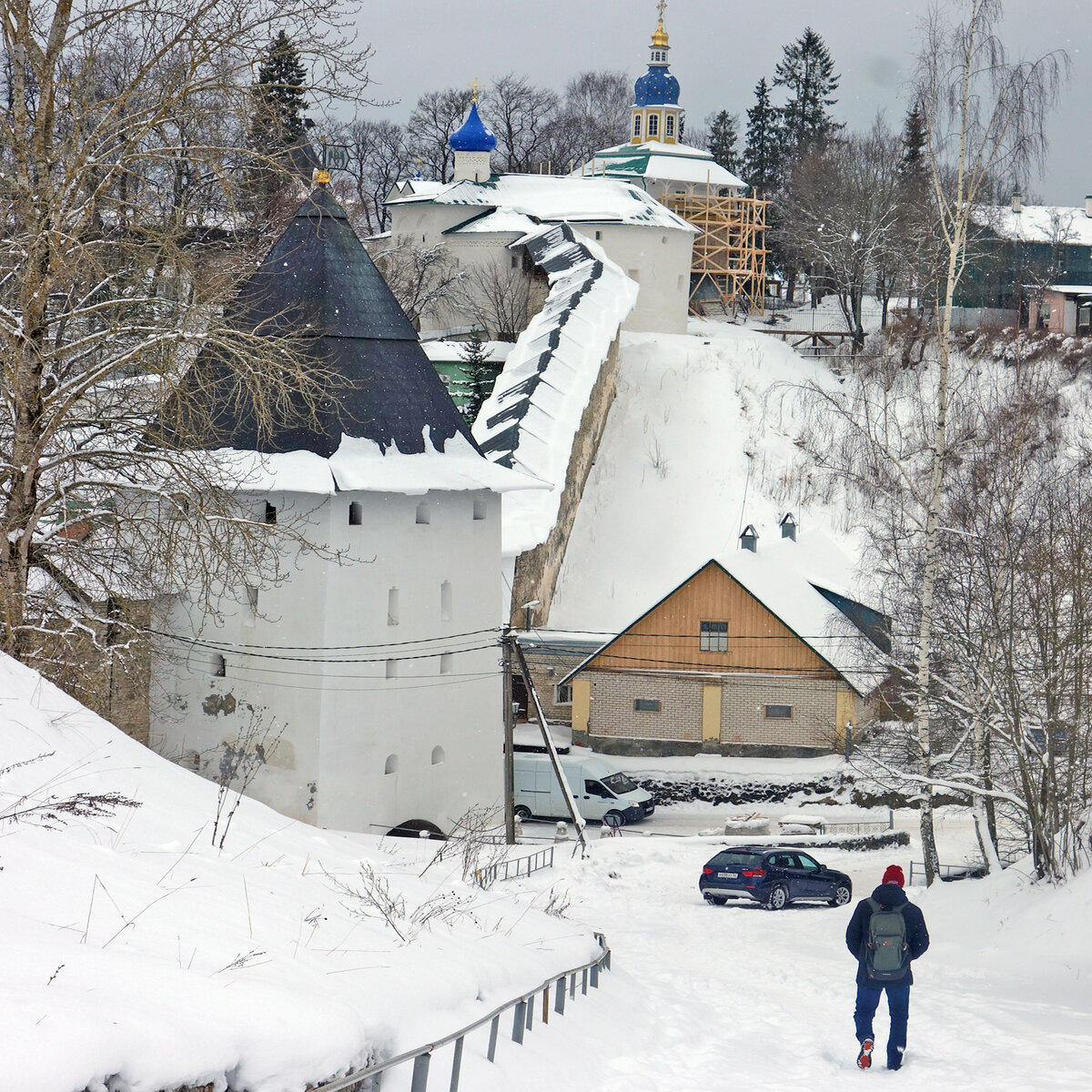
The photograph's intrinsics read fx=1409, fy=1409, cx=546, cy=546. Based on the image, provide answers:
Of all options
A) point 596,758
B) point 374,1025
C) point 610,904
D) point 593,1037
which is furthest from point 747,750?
point 374,1025

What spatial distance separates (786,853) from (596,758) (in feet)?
29.2

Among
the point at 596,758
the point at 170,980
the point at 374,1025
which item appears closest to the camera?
the point at 170,980

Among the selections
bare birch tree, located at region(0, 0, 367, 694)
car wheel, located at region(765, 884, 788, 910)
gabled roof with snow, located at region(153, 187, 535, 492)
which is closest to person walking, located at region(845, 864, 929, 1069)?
bare birch tree, located at region(0, 0, 367, 694)

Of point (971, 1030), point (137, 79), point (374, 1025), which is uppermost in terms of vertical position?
point (137, 79)

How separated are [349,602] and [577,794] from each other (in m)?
7.20

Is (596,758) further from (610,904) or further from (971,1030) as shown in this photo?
(971,1030)

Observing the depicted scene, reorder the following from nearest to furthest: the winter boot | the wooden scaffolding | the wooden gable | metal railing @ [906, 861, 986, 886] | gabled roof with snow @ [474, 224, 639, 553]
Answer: the winter boot < metal railing @ [906, 861, 986, 886] < gabled roof with snow @ [474, 224, 639, 553] < the wooden gable < the wooden scaffolding

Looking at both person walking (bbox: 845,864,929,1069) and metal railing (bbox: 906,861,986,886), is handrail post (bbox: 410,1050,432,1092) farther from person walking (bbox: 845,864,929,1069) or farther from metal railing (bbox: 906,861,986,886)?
metal railing (bbox: 906,861,986,886)

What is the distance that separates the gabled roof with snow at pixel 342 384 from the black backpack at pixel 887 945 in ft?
34.4

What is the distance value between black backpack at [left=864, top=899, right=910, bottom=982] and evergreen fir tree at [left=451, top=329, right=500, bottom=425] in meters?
25.8

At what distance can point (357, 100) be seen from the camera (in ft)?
31.6

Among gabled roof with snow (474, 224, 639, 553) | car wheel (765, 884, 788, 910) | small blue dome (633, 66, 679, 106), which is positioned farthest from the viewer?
small blue dome (633, 66, 679, 106)

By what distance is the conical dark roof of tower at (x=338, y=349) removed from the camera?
16703 mm

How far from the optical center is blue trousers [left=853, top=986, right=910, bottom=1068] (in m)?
6.30
